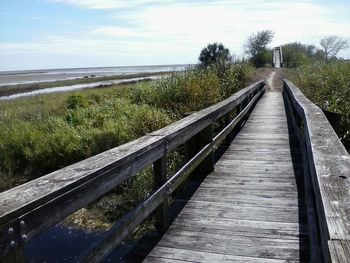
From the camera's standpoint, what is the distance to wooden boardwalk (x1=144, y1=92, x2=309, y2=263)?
3.30 m

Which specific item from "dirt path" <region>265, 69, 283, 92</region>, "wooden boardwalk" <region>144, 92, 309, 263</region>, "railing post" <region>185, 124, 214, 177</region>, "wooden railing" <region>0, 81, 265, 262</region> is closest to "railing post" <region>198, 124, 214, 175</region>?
"railing post" <region>185, 124, 214, 177</region>

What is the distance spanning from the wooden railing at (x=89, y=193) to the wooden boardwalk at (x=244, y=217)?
378 millimetres

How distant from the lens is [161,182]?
368 centimetres

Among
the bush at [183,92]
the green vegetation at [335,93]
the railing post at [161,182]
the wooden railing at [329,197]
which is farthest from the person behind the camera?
the bush at [183,92]

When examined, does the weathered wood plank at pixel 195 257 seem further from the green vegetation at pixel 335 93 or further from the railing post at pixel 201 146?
the green vegetation at pixel 335 93

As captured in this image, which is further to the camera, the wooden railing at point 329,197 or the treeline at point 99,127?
the treeline at point 99,127

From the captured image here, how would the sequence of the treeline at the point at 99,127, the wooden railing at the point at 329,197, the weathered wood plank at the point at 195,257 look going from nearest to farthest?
1. the wooden railing at the point at 329,197
2. the weathered wood plank at the point at 195,257
3. the treeline at the point at 99,127

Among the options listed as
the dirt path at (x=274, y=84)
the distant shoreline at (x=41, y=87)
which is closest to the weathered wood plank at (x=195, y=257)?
the dirt path at (x=274, y=84)

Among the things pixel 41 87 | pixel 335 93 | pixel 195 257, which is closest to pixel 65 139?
pixel 335 93

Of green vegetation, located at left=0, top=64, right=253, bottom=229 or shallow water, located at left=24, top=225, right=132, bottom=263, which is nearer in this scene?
shallow water, located at left=24, top=225, right=132, bottom=263

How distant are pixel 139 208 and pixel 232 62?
62.1ft

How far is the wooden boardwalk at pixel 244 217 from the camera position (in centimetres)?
330

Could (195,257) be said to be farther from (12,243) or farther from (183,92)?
(183,92)

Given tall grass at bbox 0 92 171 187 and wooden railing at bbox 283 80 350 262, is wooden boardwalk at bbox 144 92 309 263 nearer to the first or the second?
wooden railing at bbox 283 80 350 262
